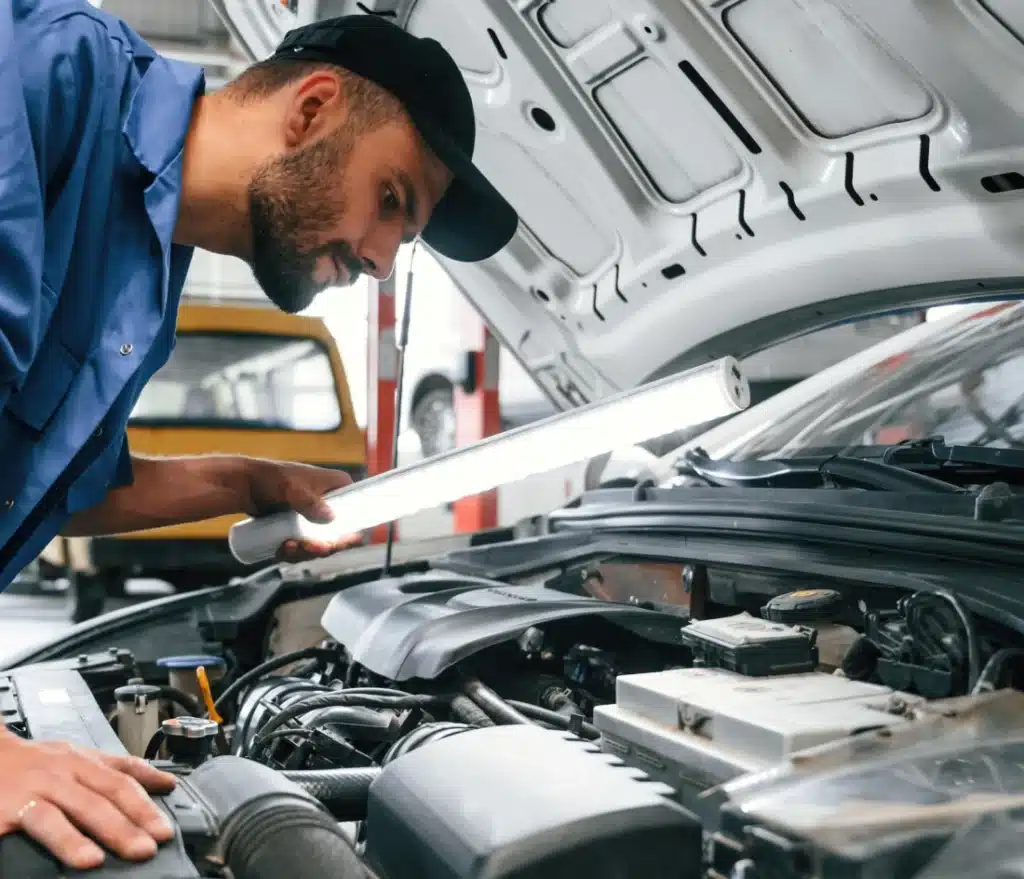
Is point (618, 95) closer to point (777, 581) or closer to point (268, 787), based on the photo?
point (777, 581)

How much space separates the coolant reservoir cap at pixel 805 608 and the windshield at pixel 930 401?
1.25ft

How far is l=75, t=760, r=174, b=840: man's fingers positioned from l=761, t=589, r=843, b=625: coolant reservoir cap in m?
0.78

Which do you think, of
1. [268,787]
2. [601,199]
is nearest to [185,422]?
[601,199]

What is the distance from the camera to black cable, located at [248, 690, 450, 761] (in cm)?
150

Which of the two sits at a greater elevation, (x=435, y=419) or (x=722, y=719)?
(x=722, y=719)

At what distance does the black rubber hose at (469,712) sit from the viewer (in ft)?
4.70

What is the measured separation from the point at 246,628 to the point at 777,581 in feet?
3.82

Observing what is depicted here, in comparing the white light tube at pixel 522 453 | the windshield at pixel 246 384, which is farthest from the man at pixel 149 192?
the windshield at pixel 246 384

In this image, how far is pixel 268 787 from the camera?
40.7 inches

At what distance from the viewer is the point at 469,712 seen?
4.77 ft

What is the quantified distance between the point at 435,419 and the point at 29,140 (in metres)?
7.32

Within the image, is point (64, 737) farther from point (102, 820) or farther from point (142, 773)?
point (102, 820)

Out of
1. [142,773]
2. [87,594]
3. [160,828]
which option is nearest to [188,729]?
[142,773]

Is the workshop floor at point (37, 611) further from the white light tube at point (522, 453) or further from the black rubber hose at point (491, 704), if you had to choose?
the black rubber hose at point (491, 704)
